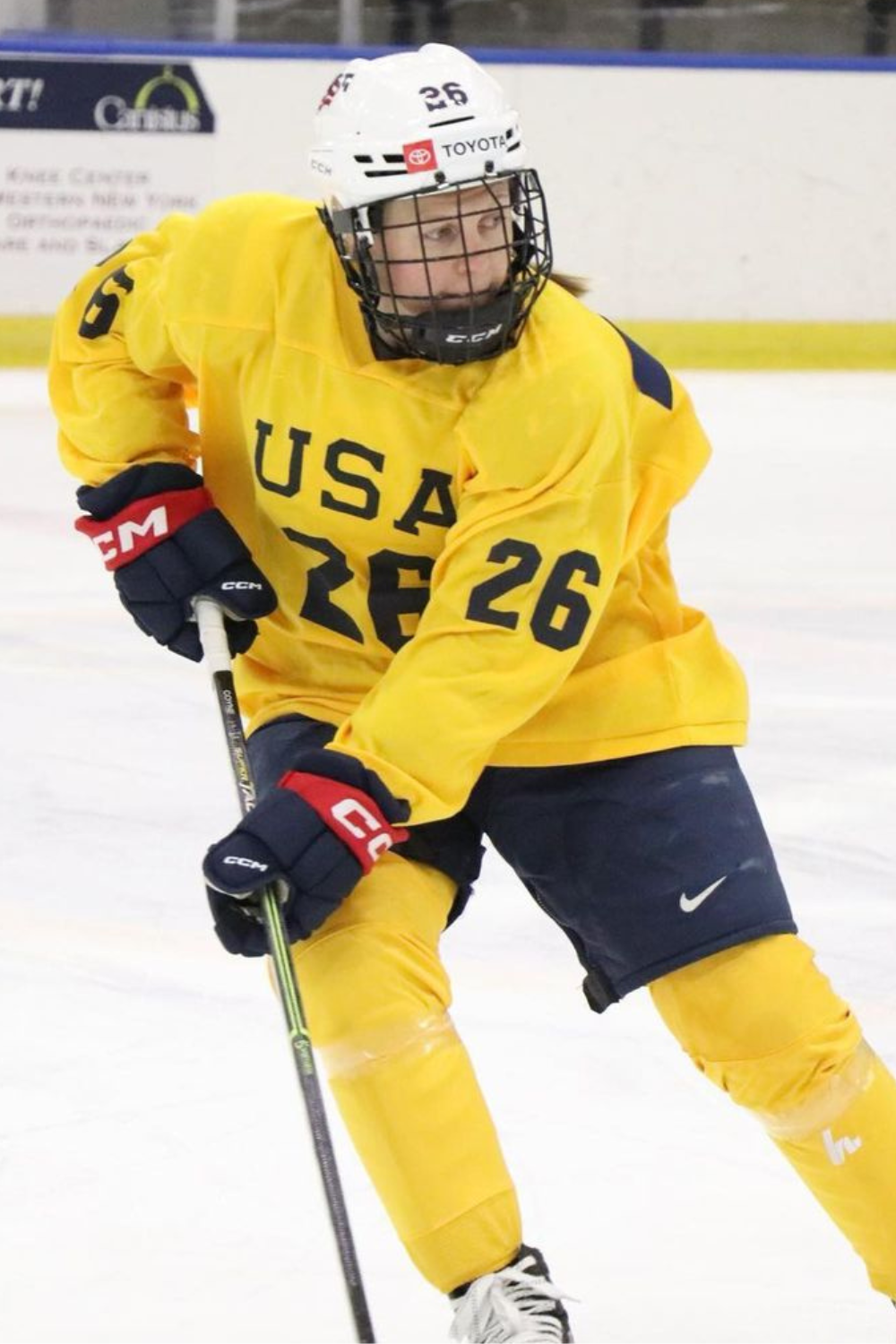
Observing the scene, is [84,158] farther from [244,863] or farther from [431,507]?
[244,863]

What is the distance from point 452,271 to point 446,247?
0.08 feet

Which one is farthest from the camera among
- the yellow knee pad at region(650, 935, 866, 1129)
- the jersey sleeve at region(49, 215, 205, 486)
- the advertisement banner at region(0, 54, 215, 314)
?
the advertisement banner at region(0, 54, 215, 314)

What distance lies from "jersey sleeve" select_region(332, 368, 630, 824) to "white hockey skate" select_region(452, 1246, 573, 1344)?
38cm

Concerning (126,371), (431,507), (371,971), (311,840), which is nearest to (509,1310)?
(371,971)

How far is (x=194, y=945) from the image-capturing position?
2.80 meters

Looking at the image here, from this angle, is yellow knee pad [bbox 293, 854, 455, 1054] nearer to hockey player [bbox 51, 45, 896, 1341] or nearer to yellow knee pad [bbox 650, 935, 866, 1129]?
hockey player [bbox 51, 45, 896, 1341]

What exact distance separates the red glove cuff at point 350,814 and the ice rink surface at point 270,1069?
1.90 feet

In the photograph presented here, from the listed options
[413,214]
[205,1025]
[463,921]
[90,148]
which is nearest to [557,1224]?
[205,1025]

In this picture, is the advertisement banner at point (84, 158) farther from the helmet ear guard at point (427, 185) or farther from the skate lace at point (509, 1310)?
the skate lace at point (509, 1310)

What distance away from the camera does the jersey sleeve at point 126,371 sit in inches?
83.9

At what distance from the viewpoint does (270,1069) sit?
247 cm

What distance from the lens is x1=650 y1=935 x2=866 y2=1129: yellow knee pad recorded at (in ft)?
5.90

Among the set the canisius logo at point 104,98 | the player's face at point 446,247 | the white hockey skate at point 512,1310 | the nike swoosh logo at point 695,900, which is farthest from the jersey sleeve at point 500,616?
the canisius logo at point 104,98

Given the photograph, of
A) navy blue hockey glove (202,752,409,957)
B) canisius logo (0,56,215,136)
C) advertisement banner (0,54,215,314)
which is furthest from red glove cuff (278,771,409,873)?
canisius logo (0,56,215,136)
